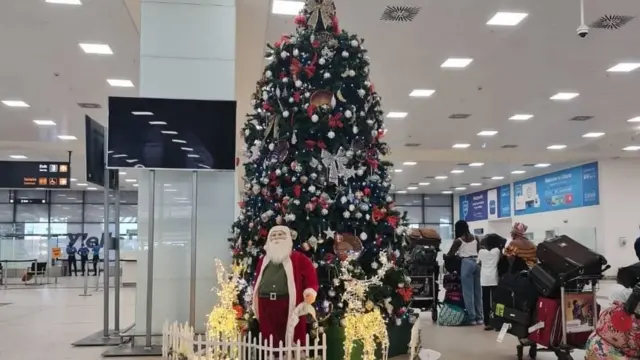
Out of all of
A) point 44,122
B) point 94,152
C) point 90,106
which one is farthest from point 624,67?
point 44,122

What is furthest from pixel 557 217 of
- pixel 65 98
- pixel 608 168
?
pixel 65 98

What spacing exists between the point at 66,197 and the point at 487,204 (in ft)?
69.9

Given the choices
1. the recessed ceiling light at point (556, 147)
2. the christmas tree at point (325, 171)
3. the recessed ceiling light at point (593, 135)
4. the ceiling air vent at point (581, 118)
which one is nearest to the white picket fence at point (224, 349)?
the christmas tree at point (325, 171)

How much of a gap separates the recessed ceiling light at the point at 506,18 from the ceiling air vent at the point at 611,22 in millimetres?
962

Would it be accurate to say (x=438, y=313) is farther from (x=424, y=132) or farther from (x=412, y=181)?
(x=412, y=181)

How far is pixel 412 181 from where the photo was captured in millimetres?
25266

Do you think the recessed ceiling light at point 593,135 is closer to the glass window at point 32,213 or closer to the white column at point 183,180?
the white column at point 183,180

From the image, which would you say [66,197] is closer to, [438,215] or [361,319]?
[438,215]

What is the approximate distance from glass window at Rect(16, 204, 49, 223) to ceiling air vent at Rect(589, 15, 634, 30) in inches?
1135

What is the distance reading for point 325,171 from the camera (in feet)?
16.7

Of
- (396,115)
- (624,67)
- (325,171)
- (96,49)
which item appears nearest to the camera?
(325,171)

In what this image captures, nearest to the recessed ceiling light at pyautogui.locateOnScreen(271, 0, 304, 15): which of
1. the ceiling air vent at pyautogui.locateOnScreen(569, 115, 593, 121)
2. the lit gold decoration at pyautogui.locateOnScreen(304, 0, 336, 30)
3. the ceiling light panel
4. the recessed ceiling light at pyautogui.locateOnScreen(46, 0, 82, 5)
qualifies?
the lit gold decoration at pyautogui.locateOnScreen(304, 0, 336, 30)

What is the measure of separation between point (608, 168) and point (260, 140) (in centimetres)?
1603

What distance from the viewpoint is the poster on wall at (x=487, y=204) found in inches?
993
